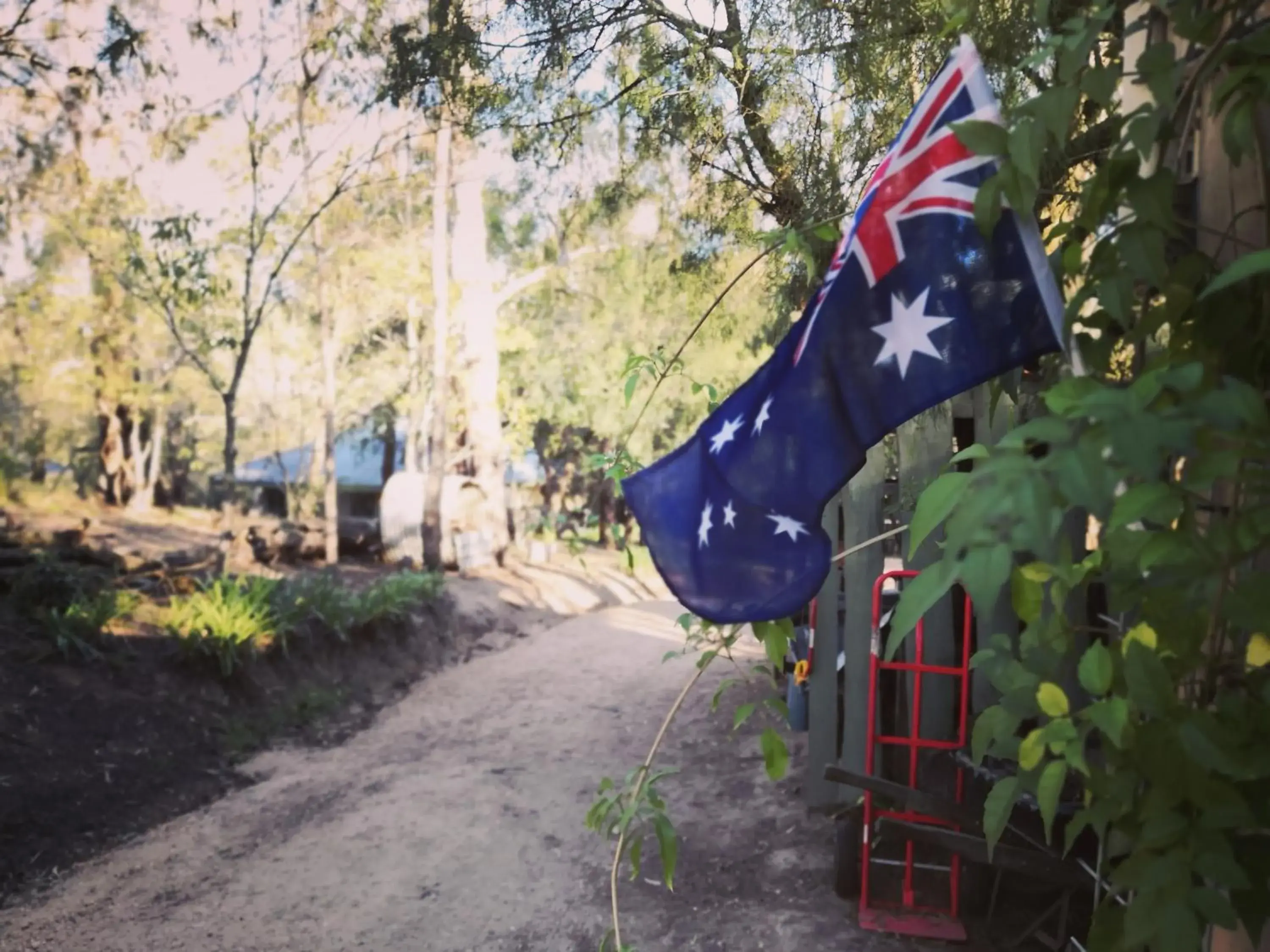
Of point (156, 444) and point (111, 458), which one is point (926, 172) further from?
point (156, 444)

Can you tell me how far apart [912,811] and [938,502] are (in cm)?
325

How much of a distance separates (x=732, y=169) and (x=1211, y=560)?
11.5 ft

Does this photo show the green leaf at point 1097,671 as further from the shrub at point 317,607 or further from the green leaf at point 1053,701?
the shrub at point 317,607

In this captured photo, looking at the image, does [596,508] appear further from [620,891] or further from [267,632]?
[620,891]

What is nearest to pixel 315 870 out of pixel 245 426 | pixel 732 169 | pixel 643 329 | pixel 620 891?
pixel 620 891

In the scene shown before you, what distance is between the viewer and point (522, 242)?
17.6 m

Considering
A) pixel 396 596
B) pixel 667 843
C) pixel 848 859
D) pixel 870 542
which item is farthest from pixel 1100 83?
pixel 396 596

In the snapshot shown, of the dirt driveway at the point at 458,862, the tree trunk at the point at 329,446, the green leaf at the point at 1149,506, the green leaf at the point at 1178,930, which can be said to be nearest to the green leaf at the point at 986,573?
the green leaf at the point at 1149,506

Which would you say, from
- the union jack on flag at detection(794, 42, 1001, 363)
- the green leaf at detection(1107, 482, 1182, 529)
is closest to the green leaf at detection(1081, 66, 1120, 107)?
the union jack on flag at detection(794, 42, 1001, 363)

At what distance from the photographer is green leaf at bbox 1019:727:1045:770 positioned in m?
1.33

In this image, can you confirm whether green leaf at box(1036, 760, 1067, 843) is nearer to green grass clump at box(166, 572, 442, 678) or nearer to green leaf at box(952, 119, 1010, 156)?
green leaf at box(952, 119, 1010, 156)

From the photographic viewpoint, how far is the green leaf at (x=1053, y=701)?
1.33m

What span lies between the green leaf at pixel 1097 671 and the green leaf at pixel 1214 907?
26 cm

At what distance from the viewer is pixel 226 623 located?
24.0 ft
